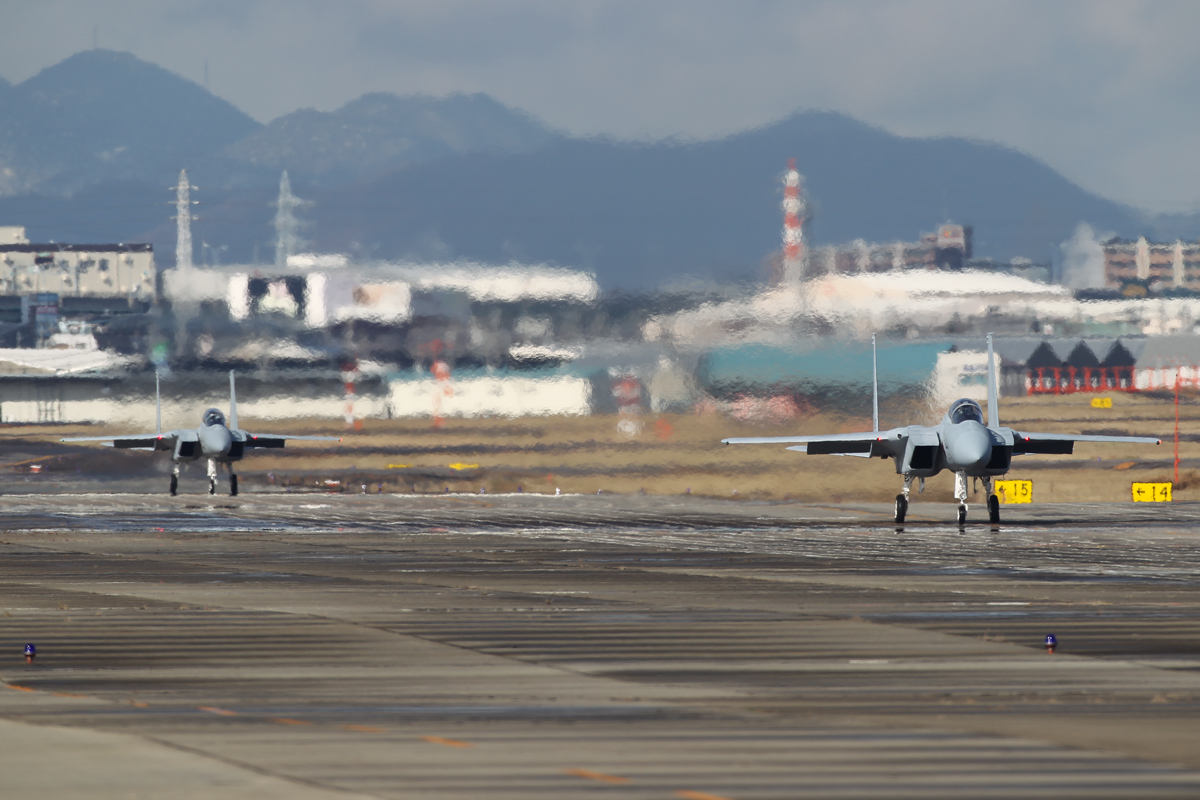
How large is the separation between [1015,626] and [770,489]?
37.6 m

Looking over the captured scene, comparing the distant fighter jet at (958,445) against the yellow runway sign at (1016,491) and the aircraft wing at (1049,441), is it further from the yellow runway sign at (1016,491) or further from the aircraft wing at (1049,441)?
the yellow runway sign at (1016,491)

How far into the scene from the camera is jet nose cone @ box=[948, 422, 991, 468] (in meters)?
37.8

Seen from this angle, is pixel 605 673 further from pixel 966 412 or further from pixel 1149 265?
pixel 1149 265

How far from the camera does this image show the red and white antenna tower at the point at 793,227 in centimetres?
5431

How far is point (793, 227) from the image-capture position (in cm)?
6038

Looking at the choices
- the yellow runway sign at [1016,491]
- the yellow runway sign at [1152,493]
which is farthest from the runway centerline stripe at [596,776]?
the yellow runway sign at [1016,491]

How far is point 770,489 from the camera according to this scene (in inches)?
2205

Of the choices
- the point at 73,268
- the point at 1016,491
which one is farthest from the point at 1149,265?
the point at 73,268

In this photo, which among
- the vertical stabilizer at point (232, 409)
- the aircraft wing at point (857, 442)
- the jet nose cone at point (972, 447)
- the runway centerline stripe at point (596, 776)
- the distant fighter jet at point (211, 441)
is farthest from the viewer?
the vertical stabilizer at point (232, 409)

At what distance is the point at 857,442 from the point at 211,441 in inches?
978

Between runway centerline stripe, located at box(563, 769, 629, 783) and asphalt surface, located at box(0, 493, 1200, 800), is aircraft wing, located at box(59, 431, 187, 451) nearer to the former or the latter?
asphalt surface, located at box(0, 493, 1200, 800)

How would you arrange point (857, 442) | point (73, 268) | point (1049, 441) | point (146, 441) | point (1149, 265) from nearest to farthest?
1. point (1049, 441)
2. point (857, 442)
3. point (146, 441)
4. point (1149, 265)
5. point (73, 268)

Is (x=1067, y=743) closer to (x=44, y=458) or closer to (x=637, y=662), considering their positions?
(x=637, y=662)

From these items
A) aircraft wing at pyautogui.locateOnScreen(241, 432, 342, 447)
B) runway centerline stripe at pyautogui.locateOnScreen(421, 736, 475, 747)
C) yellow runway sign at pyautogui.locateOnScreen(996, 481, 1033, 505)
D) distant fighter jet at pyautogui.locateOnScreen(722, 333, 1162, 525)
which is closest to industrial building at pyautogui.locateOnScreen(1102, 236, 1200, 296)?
yellow runway sign at pyautogui.locateOnScreen(996, 481, 1033, 505)
